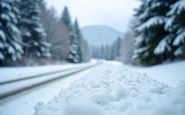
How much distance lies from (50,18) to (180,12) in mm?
22811

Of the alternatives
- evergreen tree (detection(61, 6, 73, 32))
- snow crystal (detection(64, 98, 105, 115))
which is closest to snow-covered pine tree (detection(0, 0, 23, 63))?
snow crystal (detection(64, 98, 105, 115))

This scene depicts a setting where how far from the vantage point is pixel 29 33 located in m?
17.0

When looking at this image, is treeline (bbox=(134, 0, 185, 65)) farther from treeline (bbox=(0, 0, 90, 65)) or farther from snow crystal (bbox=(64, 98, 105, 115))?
treeline (bbox=(0, 0, 90, 65))

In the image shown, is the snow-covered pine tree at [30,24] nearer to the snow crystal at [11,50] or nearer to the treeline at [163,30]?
the snow crystal at [11,50]

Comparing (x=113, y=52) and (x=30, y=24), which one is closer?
(x=30, y=24)

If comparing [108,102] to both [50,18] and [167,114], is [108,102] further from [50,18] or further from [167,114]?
[50,18]

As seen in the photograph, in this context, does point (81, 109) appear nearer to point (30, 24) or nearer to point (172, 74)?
point (172, 74)

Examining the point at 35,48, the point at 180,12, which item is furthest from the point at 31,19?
the point at 180,12

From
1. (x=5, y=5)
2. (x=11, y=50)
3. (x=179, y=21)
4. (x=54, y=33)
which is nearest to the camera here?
(x=179, y=21)

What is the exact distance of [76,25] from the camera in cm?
3919

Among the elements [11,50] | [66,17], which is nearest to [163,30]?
[11,50]

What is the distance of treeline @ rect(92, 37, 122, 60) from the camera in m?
68.1

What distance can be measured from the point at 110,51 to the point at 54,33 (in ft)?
193

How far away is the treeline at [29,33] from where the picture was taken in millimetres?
12195
